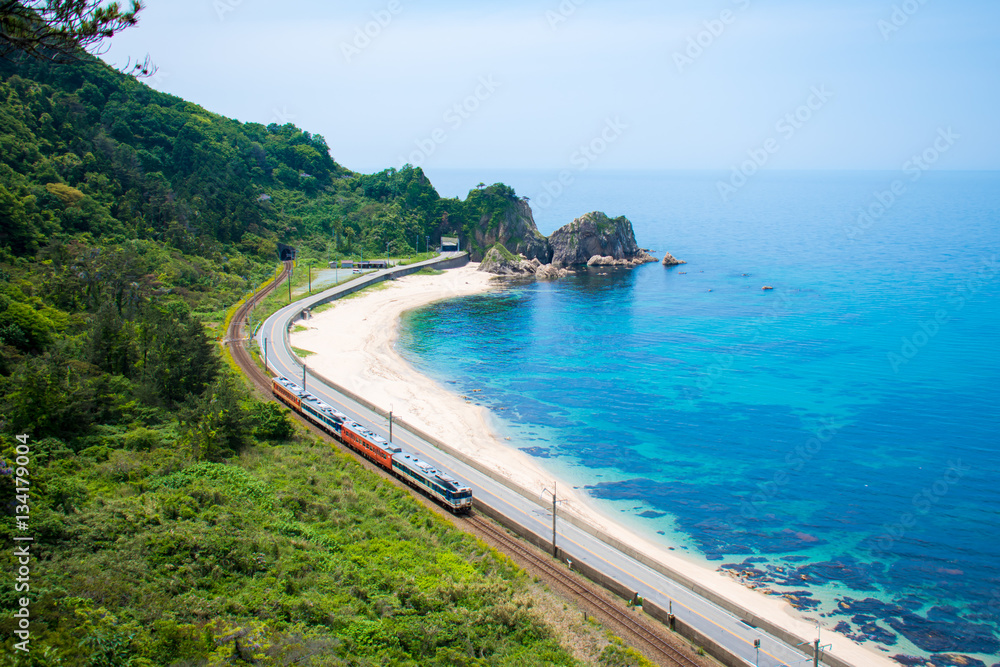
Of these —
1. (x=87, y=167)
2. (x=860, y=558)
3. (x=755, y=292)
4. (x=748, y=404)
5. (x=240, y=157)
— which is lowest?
(x=860, y=558)

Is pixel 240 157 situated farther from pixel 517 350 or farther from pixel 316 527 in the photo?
pixel 316 527

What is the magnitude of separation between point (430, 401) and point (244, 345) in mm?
27648

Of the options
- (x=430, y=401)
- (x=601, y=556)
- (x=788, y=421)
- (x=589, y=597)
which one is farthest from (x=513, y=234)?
(x=589, y=597)

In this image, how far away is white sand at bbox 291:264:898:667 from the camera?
3516 centimetres

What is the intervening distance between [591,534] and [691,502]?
1176 cm

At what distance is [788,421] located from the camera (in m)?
61.1

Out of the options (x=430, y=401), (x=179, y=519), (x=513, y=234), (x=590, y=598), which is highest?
(x=513, y=234)

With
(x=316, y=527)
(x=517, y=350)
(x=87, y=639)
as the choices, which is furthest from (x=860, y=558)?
(x=517, y=350)

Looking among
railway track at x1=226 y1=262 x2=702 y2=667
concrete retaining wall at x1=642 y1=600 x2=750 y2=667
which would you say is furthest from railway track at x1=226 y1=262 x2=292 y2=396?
concrete retaining wall at x1=642 y1=600 x2=750 y2=667

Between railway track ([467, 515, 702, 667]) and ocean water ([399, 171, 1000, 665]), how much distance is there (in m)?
10.5

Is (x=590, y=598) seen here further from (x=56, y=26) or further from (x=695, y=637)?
(x=56, y=26)

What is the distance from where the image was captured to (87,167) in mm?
102188

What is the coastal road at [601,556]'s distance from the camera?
98.1 feet

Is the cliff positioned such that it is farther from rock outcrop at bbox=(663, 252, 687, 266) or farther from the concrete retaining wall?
the concrete retaining wall
